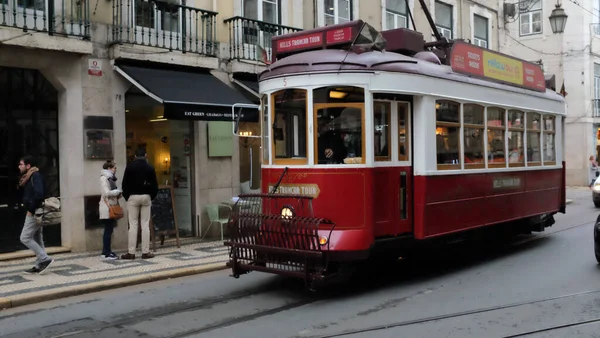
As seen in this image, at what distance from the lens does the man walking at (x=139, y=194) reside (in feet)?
33.2

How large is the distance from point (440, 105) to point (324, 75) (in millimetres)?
1904

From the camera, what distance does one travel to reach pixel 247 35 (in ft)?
44.8

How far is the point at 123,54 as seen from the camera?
1115 cm

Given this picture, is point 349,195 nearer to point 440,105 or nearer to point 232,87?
point 440,105

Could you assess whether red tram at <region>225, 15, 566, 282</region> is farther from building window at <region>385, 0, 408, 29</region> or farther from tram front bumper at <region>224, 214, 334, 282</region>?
building window at <region>385, 0, 408, 29</region>

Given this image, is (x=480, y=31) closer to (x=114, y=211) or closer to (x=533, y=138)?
(x=533, y=138)

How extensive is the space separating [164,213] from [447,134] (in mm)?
5730

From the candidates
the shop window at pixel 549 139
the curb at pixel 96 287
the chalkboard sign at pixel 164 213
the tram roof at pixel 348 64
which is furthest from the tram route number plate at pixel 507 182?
the chalkboard sign at pixel 164 213

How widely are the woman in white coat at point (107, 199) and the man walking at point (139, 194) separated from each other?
7.9 inches

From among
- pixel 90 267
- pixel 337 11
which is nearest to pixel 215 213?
pixel 90 267

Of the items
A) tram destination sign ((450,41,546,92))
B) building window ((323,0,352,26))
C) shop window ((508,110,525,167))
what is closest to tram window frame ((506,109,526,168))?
shop window ((508,110,525,167))

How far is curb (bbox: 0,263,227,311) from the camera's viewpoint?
7.46 metres

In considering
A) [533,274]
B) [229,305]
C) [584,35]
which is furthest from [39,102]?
[584,35]

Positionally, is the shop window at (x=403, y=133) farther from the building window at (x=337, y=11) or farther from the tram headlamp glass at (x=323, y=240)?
the building window at (x=337, y=11)
